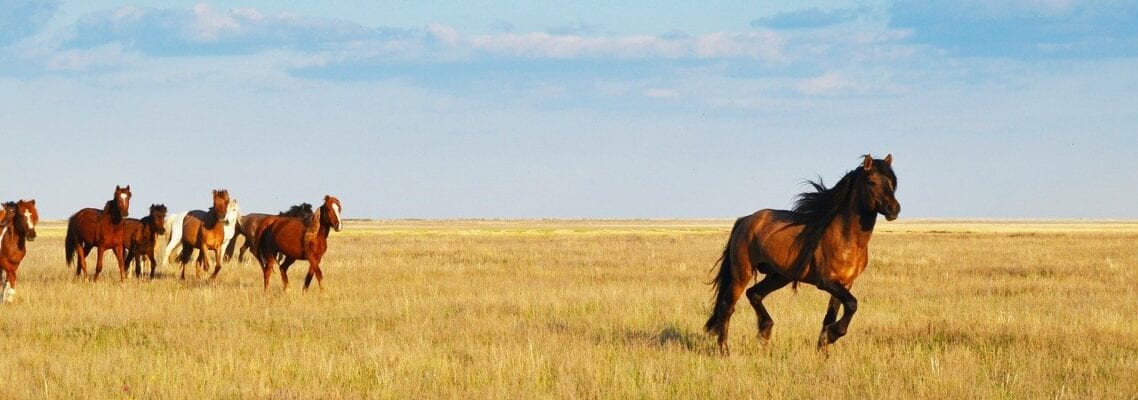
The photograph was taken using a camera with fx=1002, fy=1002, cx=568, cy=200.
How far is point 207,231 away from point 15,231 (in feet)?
20.3

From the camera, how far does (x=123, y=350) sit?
937 cm

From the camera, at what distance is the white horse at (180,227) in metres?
19.7

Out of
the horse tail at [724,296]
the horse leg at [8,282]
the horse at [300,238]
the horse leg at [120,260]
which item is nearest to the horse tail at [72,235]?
the horse leg at [120,260]

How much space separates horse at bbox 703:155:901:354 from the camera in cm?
867

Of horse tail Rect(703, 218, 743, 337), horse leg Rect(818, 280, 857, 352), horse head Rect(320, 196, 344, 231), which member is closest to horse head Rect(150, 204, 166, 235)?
horse head Rect(320, 196, 344, 231)

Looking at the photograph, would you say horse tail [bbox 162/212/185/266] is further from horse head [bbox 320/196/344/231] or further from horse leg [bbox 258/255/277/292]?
horse head [bbox 320/196/344/231]

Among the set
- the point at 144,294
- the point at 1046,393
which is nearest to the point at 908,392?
the point at 1046,393

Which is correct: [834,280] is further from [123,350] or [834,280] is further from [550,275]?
[550,275]

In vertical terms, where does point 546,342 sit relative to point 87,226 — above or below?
below

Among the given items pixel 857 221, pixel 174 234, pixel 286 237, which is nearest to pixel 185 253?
pixel 174 234

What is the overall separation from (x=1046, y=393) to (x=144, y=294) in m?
13.0

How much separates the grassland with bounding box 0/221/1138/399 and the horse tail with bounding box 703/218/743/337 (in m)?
0.24

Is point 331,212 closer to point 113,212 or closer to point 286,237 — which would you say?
point 286,237

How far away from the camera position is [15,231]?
13734mm
